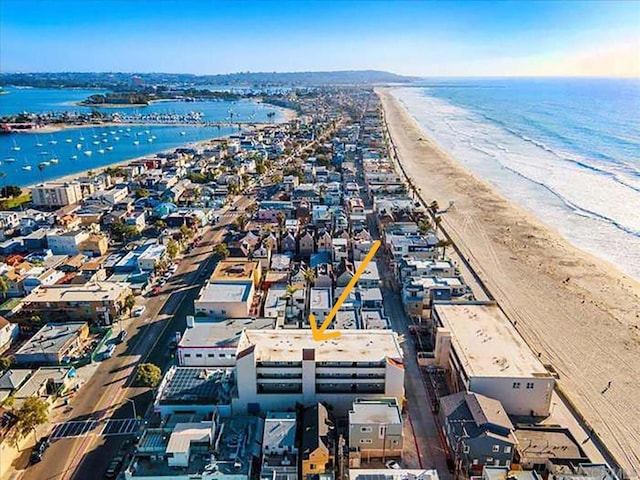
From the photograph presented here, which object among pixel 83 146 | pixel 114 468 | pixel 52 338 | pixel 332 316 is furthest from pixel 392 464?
pixel 83 146

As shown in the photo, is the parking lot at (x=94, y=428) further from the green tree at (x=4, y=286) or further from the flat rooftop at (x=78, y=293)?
the green tree at (x=4, y=286)

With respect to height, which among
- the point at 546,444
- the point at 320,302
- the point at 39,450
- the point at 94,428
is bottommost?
the point at 94,428

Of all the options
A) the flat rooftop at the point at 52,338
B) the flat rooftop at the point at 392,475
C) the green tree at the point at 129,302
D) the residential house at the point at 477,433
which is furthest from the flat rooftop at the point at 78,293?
the residential house at the point at 477,433

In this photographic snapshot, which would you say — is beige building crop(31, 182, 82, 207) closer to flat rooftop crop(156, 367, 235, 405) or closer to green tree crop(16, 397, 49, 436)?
flat rooftop crop(156, 367, 235, 405)

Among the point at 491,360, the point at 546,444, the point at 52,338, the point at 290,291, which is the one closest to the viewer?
the point at 546,444

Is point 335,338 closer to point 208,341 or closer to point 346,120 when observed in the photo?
point 208,341

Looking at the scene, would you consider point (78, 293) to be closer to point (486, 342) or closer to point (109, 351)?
point (109, 351)
